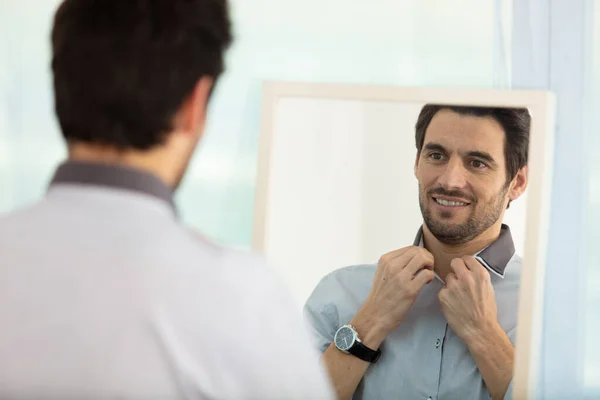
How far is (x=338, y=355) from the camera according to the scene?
69.2 inches

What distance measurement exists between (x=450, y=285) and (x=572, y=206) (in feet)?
1.07

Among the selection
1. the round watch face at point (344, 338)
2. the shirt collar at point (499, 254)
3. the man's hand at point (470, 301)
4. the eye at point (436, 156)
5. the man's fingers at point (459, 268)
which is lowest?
the round watch face at point (344, 338)

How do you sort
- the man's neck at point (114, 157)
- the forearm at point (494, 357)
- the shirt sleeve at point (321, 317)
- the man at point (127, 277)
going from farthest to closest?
1. the shirt sleeve at point (321, 317)
2. the forearm at point (494, 357)
3. the man's neck at point (114, 157)
4. the man at point (127, 277)

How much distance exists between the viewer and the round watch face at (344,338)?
1.75 metres

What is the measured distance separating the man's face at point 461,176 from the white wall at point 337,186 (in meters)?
0.04

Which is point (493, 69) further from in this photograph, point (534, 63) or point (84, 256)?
point (84, 256)

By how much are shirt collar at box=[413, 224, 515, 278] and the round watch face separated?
12.4 inches

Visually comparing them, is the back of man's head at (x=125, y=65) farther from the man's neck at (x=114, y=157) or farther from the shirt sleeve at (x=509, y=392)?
the shirt sleeve at (x=509, y=392)

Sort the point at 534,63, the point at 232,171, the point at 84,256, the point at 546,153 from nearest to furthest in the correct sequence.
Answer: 1. the point at 84,256
2. the point at 546,153
3. the point at 534,63
4. the point at 232,171

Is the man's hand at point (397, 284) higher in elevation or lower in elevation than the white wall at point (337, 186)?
lower

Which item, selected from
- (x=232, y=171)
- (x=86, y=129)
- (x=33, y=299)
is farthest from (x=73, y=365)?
(x=232, y=171)

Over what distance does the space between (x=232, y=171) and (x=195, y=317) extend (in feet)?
3.53

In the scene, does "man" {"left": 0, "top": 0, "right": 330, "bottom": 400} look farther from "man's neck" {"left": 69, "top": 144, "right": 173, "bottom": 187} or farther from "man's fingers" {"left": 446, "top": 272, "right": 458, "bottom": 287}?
"man's fingers" {"left": 446, "top": 272, "right": 458, "bottom": 287}

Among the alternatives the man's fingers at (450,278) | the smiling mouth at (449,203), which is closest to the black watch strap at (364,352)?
the man's fingers at (450,278)
